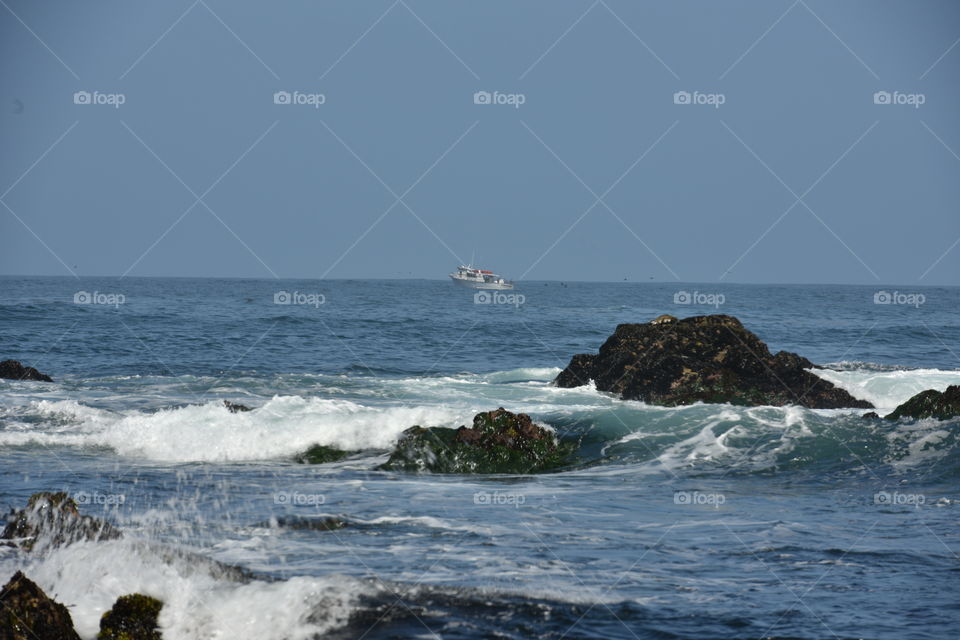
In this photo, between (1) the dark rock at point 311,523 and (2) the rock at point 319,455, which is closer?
(1) the dark rock at point 311,523

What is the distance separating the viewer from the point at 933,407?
18.4 m

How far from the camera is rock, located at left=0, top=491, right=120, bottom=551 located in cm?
910

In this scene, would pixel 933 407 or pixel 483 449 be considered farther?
Result: pixel 933 407

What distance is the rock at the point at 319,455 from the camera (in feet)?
55.1

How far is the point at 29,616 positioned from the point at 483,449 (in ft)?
31.9

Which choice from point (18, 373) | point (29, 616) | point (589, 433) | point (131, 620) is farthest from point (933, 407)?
point (18, 373)

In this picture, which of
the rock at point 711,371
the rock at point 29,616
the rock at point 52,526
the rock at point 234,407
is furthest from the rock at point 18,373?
the rock at point 29,616

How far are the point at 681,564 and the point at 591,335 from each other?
44079mm

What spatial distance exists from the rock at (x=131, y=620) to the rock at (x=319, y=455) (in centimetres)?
942

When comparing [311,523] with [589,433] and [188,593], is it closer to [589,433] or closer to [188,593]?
[188,593]

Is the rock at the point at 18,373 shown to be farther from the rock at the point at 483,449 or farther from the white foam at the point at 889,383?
the white foam at the point at 889,383

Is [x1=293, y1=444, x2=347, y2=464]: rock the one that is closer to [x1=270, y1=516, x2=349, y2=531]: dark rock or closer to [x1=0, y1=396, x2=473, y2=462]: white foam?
[x1=0, y1=396, x2=473, y2=462]: white foam

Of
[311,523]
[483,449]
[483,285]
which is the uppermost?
[483,285]

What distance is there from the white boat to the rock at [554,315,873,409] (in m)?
122
